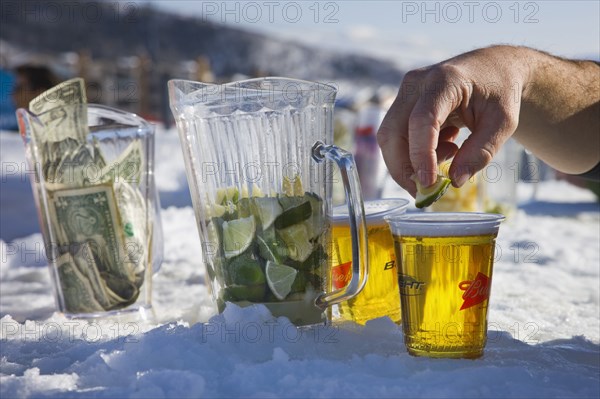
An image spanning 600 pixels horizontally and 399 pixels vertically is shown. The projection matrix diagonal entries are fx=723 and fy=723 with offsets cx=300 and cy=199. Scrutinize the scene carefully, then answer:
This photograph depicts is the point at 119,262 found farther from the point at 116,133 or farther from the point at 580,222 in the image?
the point at 580,222

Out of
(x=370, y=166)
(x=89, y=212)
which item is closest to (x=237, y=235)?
(x=89, y=212)

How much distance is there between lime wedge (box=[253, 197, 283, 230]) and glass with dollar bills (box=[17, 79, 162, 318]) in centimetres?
39

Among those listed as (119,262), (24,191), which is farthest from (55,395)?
(24,191)

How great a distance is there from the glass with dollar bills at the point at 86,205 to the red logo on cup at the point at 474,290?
0.67m

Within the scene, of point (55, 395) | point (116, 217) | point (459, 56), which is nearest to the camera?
point (55, 395)

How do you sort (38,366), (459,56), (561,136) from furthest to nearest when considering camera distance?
(561,136)
(459,56)
(38,366)

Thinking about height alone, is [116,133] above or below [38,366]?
above

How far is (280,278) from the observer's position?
107 centimetres

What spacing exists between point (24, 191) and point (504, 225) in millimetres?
2018

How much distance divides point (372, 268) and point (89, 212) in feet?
1.75

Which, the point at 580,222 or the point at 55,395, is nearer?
the point at 55,395

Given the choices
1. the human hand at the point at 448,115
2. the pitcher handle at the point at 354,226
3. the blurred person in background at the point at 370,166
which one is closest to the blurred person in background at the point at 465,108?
the human hand at the point at 448,115

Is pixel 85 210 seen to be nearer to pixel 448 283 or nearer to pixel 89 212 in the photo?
pixel 89 212

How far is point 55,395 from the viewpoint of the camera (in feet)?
2.60
